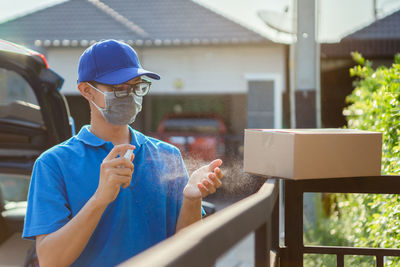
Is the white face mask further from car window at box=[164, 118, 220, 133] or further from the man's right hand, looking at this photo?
car window at box=[164, 118, 220, 133]

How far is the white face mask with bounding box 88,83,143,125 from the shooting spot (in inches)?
82.5

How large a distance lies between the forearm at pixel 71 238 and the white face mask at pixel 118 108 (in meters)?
0.45

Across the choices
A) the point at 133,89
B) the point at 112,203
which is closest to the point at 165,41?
the point at 133,89

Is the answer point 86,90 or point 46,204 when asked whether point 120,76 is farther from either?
point 46,204

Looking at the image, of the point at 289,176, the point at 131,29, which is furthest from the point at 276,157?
the point at 131,29

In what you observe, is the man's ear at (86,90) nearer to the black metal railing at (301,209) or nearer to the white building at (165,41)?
the black metal railing at (301,209)

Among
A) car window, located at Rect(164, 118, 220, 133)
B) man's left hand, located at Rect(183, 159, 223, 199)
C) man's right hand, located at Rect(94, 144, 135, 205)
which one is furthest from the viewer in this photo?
car window, located at Rect(164, 118, 220, 133)

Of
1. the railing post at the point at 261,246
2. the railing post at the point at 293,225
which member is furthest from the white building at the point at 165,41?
the railing post at the point at 261,246

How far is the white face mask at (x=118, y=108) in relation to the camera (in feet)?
6.88

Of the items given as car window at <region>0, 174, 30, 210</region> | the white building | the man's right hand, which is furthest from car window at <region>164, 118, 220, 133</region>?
the man's right hand

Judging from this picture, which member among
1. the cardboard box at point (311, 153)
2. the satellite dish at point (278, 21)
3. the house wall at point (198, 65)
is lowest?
the cardboard box at point (311, 153)

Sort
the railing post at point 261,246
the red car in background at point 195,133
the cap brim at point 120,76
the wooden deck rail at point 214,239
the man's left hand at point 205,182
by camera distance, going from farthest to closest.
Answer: the red car in background at point 195,133 → the cap brim at point 120,76 → the man's left hand at point 205,182 → the railing post at point 261,246 → the wooden deck rail at point 214,239

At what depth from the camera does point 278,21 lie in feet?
21.2

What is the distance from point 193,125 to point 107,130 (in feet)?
39.5
